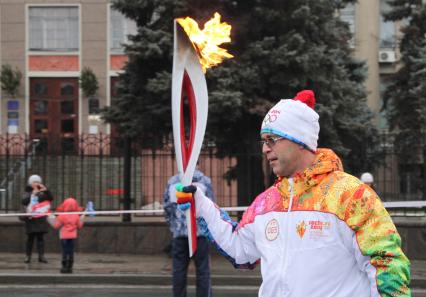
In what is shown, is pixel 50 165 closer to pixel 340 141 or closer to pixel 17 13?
pixel 340 141

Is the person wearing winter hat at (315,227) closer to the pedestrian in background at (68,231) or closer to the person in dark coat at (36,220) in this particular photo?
the pedestrian in background at (68,231)

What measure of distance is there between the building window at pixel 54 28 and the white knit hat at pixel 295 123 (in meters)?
28.9

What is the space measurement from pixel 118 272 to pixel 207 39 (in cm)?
808

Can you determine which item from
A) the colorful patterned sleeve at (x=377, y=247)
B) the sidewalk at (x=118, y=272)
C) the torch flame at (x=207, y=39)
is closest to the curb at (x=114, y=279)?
the sidewalk at (x=118, y=272)

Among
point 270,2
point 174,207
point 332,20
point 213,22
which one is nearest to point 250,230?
point 213,22

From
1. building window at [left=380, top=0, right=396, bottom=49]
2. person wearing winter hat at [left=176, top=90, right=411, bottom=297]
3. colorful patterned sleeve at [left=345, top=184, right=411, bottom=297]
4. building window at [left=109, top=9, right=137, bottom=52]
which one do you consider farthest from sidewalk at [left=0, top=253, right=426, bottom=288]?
building window at [left=380, top=0, right=396, bottom=49]

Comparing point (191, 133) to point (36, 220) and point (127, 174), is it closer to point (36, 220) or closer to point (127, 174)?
point (36, 220)

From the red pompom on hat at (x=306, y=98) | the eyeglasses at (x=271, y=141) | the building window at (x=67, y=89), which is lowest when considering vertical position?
the eyeglasses at (x=271, y=141)

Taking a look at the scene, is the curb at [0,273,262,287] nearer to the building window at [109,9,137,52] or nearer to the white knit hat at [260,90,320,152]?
the white knit hat at [260,90,320,152]

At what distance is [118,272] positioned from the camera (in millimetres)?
11305

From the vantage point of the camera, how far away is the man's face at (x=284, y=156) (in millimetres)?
3180

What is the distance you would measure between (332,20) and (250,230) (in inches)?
448

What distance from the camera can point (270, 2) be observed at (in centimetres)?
1328

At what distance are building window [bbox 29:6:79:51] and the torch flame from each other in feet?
92.7
